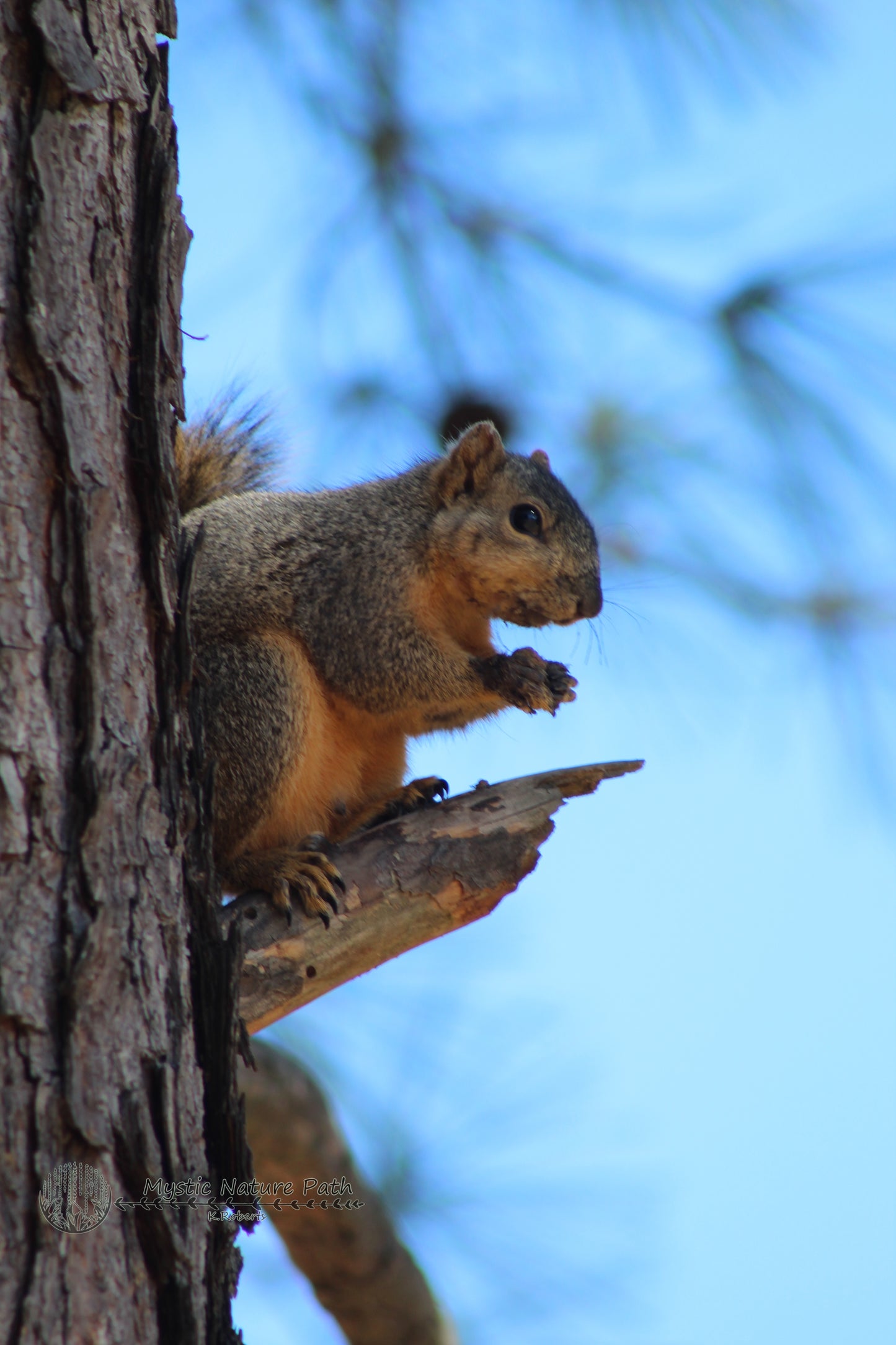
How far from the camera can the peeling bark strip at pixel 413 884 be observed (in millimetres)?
1617

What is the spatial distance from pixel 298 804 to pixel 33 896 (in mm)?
996

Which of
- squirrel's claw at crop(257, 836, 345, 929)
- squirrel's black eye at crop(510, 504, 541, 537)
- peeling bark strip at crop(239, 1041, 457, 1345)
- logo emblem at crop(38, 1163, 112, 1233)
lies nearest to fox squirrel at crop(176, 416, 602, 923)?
squirrel's black eye at crop(510, 504, 541, 537)

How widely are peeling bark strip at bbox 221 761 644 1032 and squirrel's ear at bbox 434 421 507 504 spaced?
737 millimetres

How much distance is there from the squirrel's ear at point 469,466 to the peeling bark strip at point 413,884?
737mm

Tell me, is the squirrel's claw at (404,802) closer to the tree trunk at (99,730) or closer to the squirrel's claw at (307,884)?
the squirrel's claw at (307,884)

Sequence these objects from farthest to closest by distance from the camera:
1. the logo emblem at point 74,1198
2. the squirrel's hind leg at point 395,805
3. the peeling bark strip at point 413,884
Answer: the squirrel's hind leg at point 395,805 < the peeling bark strip at point 413,884 < the logo emblem at point 74,1198

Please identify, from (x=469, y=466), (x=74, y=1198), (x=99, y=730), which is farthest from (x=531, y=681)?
(x=74, y=1198)

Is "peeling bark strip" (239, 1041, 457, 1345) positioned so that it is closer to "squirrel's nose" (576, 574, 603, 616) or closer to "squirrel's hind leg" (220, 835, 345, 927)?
"squirrel's hind leg" (220, 835, 345, 927)

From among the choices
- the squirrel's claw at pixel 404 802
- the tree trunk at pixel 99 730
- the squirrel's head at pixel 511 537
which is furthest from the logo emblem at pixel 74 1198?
the squirrel's head at pixel 511 537

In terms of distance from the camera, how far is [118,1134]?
0.95m

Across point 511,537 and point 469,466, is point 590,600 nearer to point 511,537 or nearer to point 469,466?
point 511,537

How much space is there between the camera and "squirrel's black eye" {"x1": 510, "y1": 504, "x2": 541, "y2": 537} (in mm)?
2188

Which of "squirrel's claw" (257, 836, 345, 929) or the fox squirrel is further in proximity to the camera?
the fox squirrel

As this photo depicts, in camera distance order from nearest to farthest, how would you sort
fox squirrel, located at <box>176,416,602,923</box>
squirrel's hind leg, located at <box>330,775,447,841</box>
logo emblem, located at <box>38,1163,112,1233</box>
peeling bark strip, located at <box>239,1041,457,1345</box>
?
logo emblem, located at <box>38,1163,112,1233</box> → fox squirrel, located at <box>176,416,602,923</box> → squirrel's hind leg, located at <box>330,775,447,841</box> → peeling bark strip, located at <box>239,1041,457,1345</box>
